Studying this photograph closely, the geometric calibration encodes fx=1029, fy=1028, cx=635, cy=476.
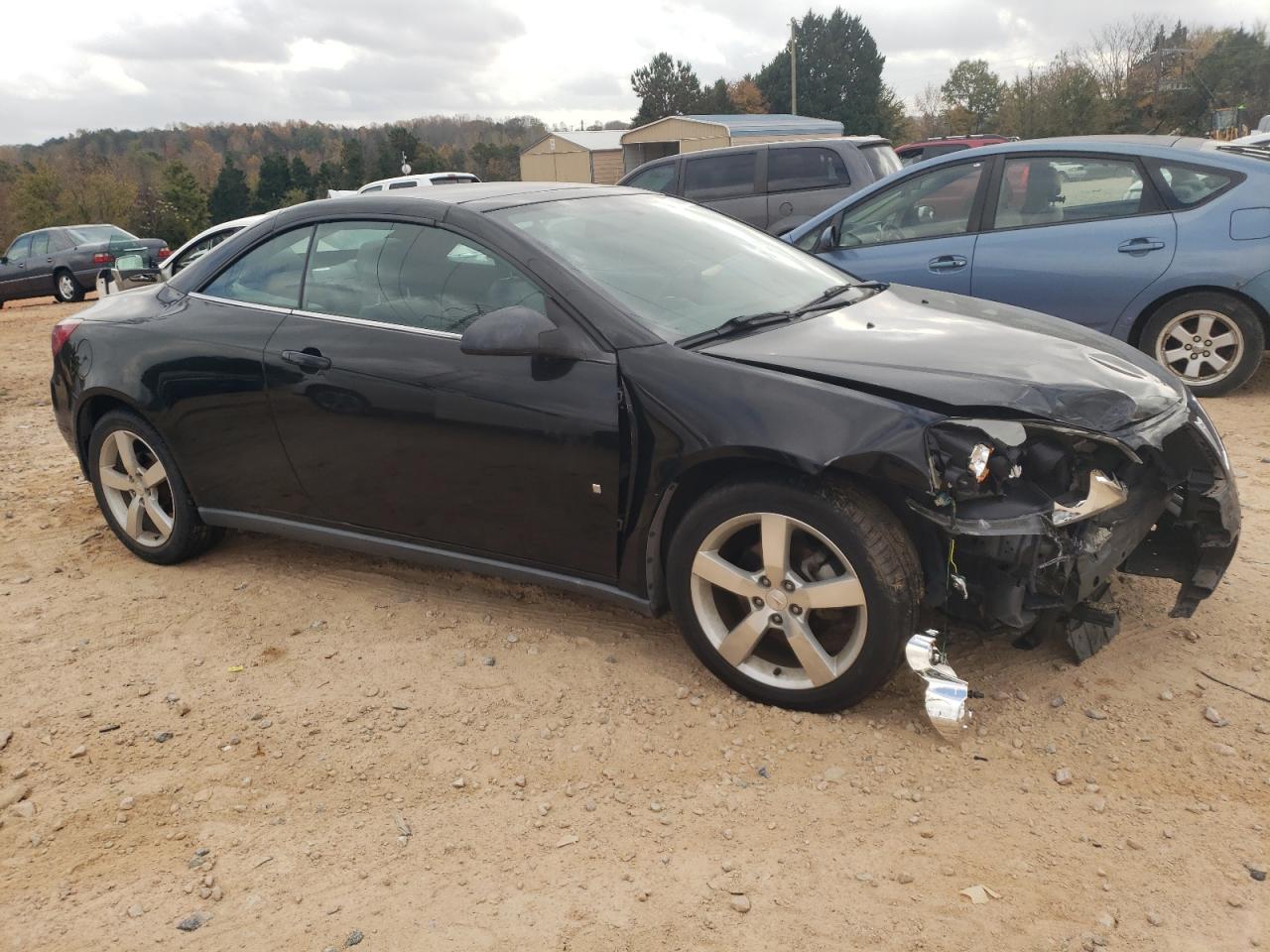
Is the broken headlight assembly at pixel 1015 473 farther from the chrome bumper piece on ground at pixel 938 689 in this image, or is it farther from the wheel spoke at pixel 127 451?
the wheel spoke at pixel 127 451

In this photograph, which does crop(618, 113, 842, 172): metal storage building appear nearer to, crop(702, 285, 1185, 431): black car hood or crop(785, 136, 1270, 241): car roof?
crop(785, 136, 1270, 241): car roof

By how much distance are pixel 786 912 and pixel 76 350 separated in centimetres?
392

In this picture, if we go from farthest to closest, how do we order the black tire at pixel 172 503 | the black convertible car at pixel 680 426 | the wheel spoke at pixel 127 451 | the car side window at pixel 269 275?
the wheel spoke at pixel 127 451
the black tire at pixel 172 503
the car side window at pixel 269 275
the black convertible car at pixel 680 426

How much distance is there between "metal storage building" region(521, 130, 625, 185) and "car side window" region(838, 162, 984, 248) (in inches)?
1364

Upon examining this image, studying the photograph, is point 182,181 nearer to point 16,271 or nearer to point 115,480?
point 16,271

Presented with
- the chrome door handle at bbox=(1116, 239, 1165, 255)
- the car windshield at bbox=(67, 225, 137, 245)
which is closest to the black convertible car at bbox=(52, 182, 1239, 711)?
the chrome door handle at bbox=(1116, 239, 1165, 255)

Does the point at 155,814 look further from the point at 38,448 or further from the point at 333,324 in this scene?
the point at 38,448

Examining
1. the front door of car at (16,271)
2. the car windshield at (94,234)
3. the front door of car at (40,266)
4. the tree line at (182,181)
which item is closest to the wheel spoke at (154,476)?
the car windshield at (94,234)

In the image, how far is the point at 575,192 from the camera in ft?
13.4

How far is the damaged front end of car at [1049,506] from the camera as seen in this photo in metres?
2.78

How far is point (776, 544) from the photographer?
3021 millimetres

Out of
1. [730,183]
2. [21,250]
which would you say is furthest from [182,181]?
[730,183]

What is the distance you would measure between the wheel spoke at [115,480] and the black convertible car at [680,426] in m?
0.33

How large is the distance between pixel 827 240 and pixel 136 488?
4.60m
